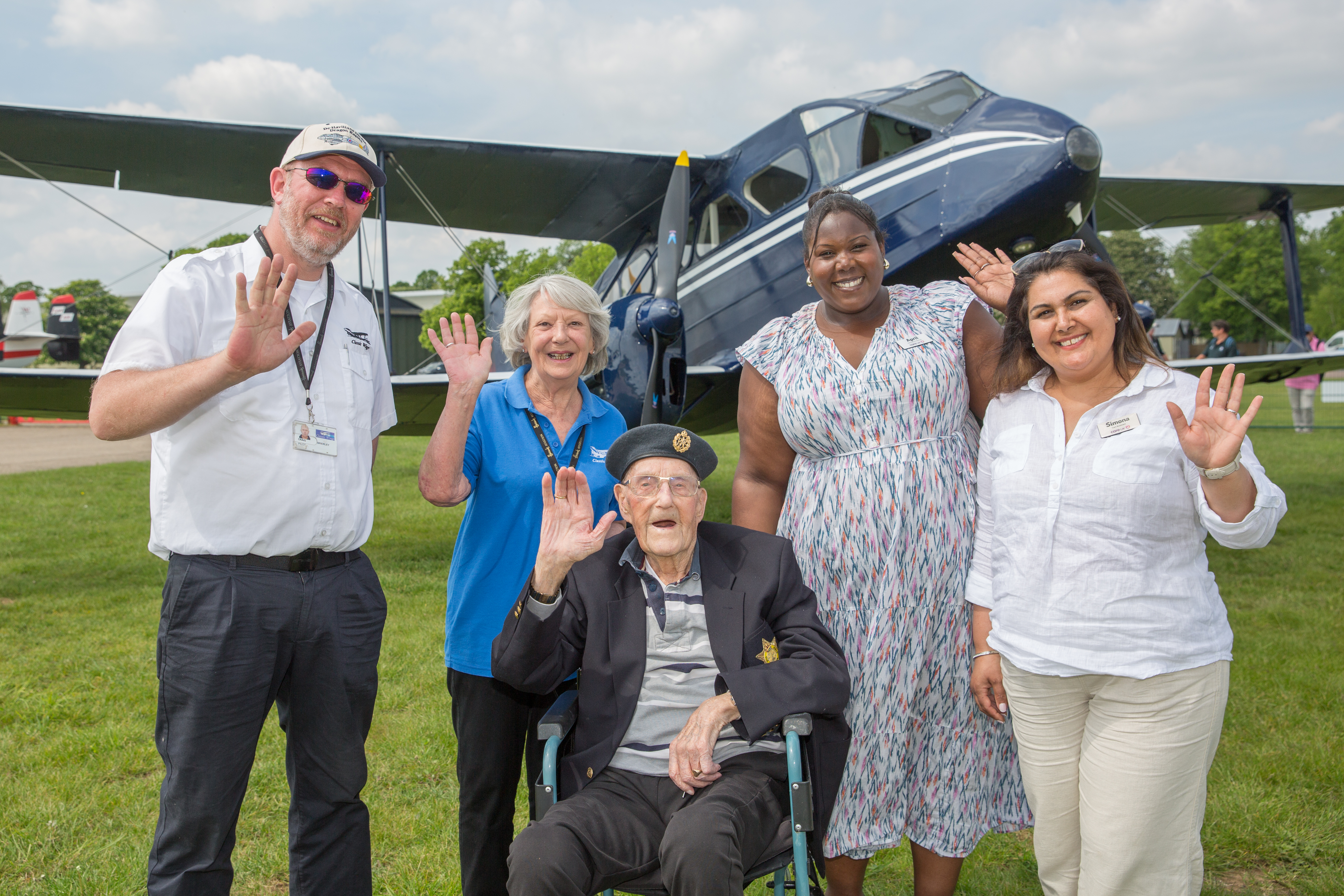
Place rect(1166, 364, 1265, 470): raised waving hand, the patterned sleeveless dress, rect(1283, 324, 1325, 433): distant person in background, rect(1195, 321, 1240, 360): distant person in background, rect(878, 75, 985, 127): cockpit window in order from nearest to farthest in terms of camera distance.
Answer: rect(1166, 364, 1265, 470): raised waving hand < the patterned sleeveless dress < rect(878, 75, 985, 127): cockpit window < rect(1195, 321, 1240, 360): distant person in background < rect(1283, 324, 1325, 433): distant person in background

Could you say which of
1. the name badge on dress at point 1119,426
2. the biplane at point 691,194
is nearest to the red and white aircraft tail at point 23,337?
the biplane at point 691,194

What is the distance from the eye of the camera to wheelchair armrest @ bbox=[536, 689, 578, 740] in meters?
2.20

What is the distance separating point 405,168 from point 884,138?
485 centimetres

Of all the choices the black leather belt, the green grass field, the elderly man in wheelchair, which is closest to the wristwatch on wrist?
the elderly man in wheelchair

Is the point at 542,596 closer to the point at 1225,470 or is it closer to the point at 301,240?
the point at 301,240

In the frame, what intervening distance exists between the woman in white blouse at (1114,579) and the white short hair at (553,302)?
134cm

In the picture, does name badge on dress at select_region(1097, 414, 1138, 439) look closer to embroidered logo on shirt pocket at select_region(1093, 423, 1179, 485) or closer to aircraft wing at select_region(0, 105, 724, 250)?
embroidered logo on shirt pocket at select_region(1093, 423, 1179, 485)

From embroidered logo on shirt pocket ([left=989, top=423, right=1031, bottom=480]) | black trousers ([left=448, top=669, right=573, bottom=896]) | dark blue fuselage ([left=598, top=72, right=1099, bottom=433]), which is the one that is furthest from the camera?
dark blue fuselage ([left=598, top=72, right=1099, bottom=433])

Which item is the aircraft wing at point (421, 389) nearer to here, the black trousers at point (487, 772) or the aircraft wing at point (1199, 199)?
the aircraft wing at point (1199, 199)

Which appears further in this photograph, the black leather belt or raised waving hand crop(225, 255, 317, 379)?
the black leather belt

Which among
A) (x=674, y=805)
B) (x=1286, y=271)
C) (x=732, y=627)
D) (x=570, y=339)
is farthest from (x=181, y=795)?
(x=1286, y=271)

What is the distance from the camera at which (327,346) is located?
7.63ft

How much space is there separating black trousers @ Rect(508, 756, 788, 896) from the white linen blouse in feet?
2.51

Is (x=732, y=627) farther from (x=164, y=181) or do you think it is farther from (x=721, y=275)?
(x=164, y=181)
